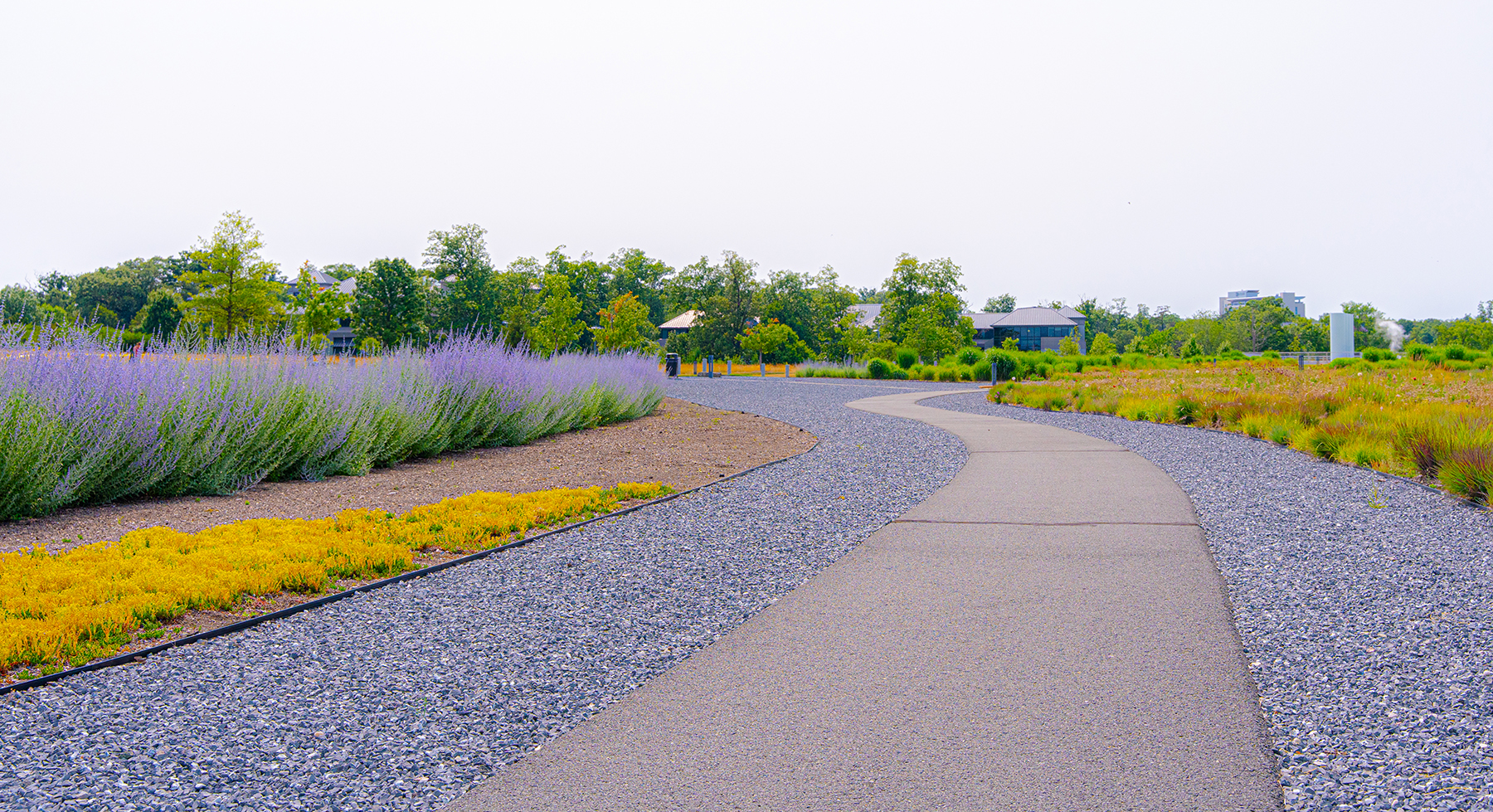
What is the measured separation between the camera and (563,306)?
48219mm

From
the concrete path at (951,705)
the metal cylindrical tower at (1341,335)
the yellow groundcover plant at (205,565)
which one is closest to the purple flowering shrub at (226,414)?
the yellow groundcover plant at (205,565)

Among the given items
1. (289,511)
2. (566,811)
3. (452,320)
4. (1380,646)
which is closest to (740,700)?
(566,811)

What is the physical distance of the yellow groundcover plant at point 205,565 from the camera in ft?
13.9

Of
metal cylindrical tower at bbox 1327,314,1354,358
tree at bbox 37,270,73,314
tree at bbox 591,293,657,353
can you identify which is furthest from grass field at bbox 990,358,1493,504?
tree at bbox 37,270,73,314

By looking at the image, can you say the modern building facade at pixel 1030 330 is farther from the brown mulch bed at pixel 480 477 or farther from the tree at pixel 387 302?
the brown mulch bed at pixel 480 477

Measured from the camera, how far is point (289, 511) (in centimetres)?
764

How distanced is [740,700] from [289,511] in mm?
5635

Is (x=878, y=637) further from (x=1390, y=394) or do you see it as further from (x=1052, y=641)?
(x=1390, y=394)

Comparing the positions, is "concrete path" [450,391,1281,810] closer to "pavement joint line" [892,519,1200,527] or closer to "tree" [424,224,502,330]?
"pavement joint line" [892,519,1200,527]

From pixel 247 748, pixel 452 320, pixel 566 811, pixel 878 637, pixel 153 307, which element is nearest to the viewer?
pixel 566 811

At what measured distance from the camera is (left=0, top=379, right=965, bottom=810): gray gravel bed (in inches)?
117

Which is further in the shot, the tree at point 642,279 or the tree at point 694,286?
the tree at point 642,279

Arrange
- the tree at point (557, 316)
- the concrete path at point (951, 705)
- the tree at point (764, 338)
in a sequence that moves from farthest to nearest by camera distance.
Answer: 1. the tree at point (764, 338)
2. the tree at point (557, 316)
3. the concrete path at point (951, 705)

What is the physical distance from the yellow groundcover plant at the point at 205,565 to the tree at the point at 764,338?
43153mm
